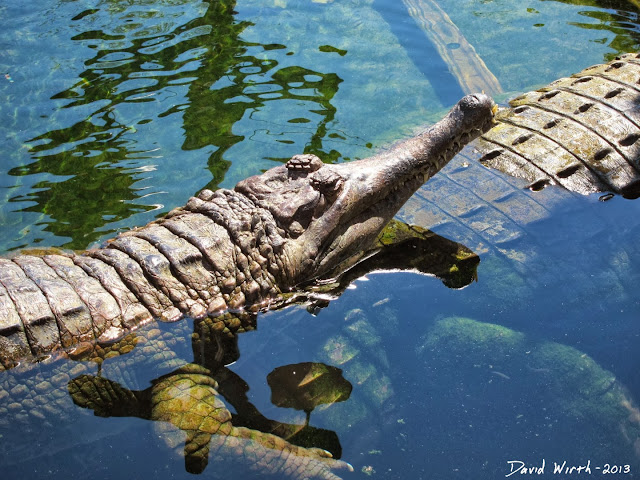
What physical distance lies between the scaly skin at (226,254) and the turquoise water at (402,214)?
31cm

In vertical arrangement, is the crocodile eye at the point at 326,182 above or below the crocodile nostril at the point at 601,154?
above

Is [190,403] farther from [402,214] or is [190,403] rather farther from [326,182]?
[402,214]

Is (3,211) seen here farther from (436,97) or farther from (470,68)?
(470,68)

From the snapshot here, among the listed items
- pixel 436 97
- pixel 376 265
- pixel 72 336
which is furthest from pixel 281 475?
pixel 436 97

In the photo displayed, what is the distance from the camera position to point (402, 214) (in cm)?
561

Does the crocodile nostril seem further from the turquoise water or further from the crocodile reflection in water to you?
the crocodile reflection in water

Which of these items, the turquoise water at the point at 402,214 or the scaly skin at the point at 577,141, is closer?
the turquoise water at the point at 402,214

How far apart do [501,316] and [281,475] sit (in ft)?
6.61

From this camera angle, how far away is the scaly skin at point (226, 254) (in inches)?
161

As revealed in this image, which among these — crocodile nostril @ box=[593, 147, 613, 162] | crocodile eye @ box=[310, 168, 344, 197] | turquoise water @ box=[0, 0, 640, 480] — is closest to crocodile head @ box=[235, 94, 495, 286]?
crocodile eye @ box=[310, 168, 344, 197]
